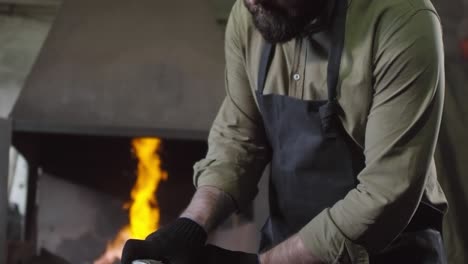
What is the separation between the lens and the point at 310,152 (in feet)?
3.23

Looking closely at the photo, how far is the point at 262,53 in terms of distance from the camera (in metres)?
1.03

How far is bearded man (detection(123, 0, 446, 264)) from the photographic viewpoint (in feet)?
2.84

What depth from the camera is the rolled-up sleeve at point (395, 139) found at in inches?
33.8

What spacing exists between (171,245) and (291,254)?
167 mm

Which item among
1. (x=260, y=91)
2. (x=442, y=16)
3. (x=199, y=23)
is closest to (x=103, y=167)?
(x=199, y=23)

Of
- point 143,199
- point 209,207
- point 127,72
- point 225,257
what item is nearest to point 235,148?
point 209,207

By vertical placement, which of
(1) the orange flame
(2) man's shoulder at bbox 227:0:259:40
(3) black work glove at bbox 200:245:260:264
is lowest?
(1) the orange flame

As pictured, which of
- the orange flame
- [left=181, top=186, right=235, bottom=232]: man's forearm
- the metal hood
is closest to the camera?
[left=181, top=186, right=235, bottom=232]: man's forearm

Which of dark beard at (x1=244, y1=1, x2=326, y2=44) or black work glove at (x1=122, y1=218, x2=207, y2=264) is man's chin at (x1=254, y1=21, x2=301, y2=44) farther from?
black work glove at (x1=122, y1=218, x2=207, y2=264)

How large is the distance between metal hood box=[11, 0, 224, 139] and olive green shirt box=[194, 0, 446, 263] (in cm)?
98

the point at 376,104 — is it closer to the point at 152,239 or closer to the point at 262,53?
the point at 262,53

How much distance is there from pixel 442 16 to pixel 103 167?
1.18 metres

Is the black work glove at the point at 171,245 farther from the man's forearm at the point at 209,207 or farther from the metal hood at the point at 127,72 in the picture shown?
the metal hood at the point at 127,72

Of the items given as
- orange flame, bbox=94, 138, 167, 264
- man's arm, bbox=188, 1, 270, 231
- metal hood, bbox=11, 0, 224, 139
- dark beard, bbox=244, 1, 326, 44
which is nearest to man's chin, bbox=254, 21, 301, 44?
dark beard, bbox=244, 1, 326, 44
